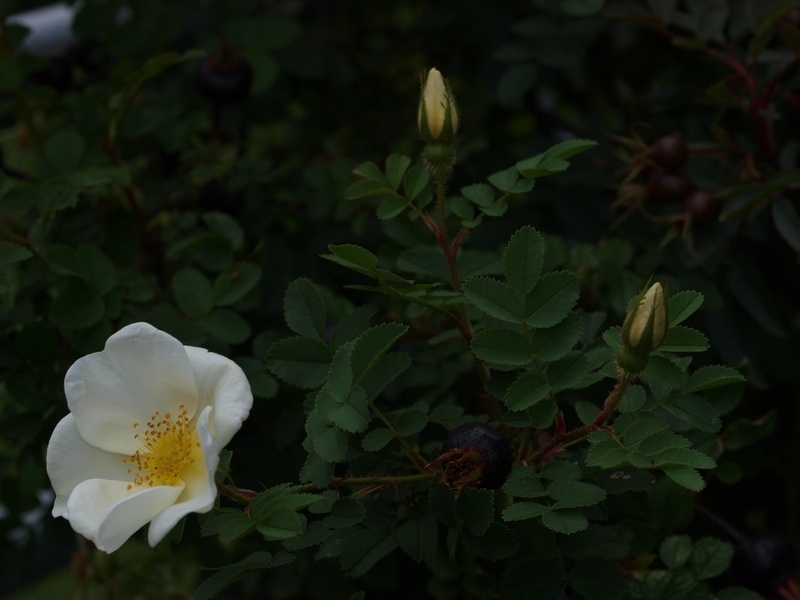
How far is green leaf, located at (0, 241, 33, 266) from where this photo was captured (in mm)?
954

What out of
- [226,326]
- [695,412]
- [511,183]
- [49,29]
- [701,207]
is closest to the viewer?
[695,412]

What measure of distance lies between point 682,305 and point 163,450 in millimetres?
467

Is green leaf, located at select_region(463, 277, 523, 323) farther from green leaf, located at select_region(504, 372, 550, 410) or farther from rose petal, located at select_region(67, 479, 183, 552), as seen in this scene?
rose petal, located at select_region(67, 479, 183, 552)

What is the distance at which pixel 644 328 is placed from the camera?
709mm

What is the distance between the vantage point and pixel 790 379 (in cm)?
158

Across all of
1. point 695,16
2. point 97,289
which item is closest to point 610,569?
point 97,289

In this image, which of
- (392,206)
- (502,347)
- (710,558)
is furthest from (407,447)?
(710,558)

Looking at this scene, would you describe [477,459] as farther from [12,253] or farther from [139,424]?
[12,253]

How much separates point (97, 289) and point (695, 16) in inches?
34.0

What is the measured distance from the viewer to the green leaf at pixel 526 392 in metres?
0.79

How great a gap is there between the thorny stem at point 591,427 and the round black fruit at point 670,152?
0.51m

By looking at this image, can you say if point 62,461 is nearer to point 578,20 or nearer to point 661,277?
point 661,277

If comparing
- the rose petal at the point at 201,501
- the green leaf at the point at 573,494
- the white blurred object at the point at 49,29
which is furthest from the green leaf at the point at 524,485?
the white blurred object at the point at 49,29

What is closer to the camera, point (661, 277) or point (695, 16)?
point (661, 277)
